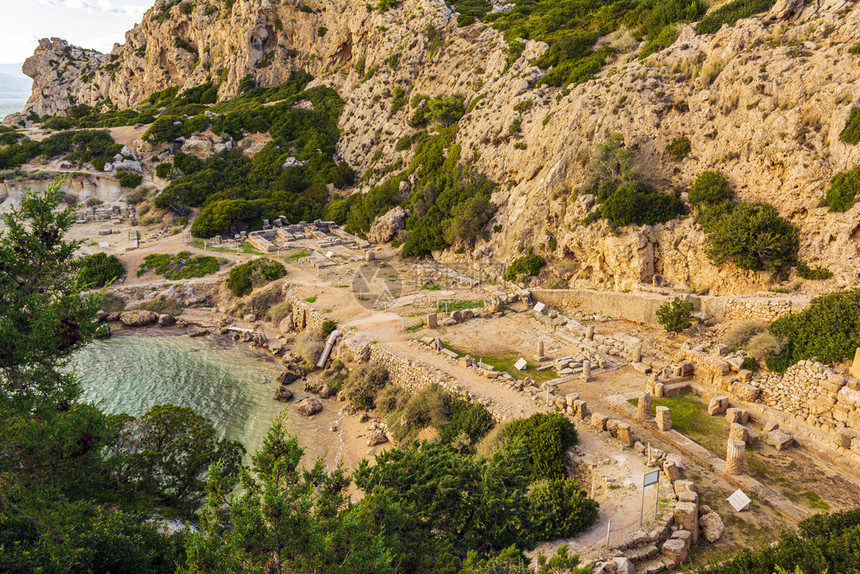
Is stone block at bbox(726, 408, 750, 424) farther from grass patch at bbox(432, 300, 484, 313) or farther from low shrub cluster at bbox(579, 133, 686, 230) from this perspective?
grass patch at bbox(432, 300, 484, 313)

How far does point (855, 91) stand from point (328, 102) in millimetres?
49160

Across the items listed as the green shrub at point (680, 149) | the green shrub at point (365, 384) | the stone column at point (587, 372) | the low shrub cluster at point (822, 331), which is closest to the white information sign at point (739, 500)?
the low shrub cluster at point (822, 331)

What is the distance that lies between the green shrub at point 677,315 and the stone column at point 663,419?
246 inches

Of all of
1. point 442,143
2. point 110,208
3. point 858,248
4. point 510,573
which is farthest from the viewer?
point 110,208

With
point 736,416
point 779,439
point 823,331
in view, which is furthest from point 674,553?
point 823,331

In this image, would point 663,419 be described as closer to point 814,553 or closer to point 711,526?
point 711,526

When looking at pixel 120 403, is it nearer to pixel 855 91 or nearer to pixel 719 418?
pixel 719 418

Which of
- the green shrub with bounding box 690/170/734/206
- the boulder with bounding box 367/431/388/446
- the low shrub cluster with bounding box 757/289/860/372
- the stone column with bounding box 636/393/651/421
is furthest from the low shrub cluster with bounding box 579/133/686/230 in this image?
the boulder with bounding box 367/431/388/446

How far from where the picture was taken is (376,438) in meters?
18.0

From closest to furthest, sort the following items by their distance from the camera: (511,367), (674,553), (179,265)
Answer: (674,553), (511,367), (179,265)

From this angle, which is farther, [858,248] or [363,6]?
[363,6]

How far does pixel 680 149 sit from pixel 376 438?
21.0 m

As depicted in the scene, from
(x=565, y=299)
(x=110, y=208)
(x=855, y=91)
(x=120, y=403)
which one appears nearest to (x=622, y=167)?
(x=565, y=299)

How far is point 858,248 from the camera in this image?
1823 centimetres
